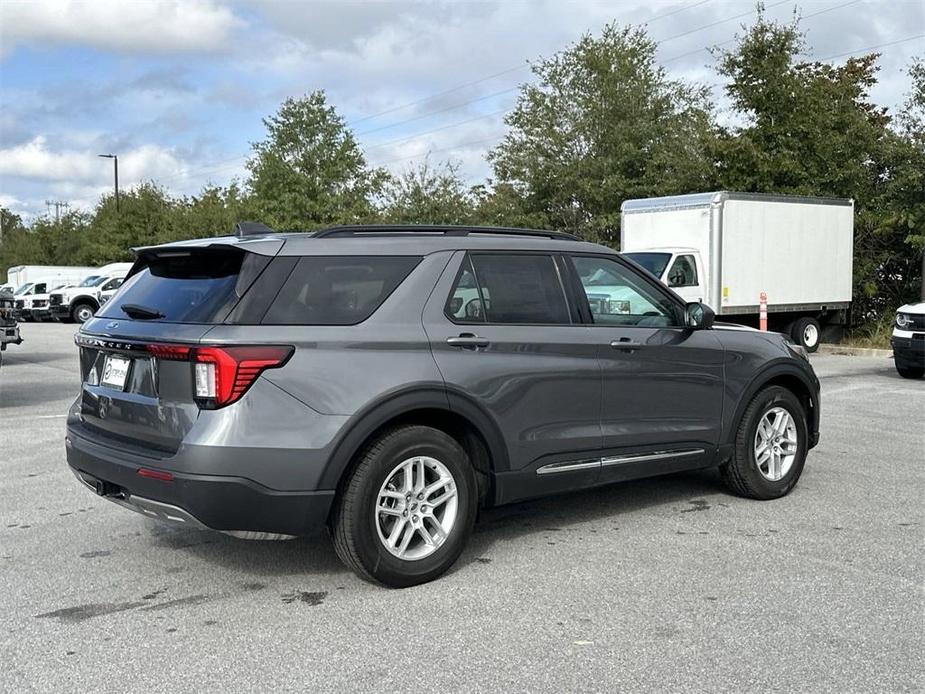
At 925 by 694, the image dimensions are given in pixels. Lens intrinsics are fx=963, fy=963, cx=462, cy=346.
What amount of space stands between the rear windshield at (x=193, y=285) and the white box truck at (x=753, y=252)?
1283 cm

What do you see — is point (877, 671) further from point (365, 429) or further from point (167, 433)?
point (167, 433)

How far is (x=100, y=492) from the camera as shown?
471 cm

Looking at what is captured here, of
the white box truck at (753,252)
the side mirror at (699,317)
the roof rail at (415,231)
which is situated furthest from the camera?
the white box truck at (753,252)

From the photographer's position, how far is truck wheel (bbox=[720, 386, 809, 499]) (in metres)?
6.21

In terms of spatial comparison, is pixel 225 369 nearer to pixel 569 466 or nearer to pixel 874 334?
pixel 569 466

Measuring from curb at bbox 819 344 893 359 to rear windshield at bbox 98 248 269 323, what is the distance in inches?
626

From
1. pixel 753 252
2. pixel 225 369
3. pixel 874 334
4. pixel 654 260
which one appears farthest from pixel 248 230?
pixel 874 334

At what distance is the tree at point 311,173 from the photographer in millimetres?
40719

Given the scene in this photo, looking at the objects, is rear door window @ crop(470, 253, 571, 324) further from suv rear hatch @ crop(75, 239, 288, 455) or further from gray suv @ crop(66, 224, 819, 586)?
suv rear hatch @ crop(75, 239, 288, 455)

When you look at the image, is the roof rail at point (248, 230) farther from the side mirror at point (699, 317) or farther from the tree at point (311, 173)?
the tree at point (311, 173)

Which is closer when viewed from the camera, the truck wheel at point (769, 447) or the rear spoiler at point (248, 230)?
the rear spoiler at point (248, 230)

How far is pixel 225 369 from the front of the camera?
4.20 m

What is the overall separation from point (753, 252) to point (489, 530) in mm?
13288

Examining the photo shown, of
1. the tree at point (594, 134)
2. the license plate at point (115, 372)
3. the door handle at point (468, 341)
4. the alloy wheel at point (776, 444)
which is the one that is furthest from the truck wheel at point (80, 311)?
the door handle at point (468, 341)
